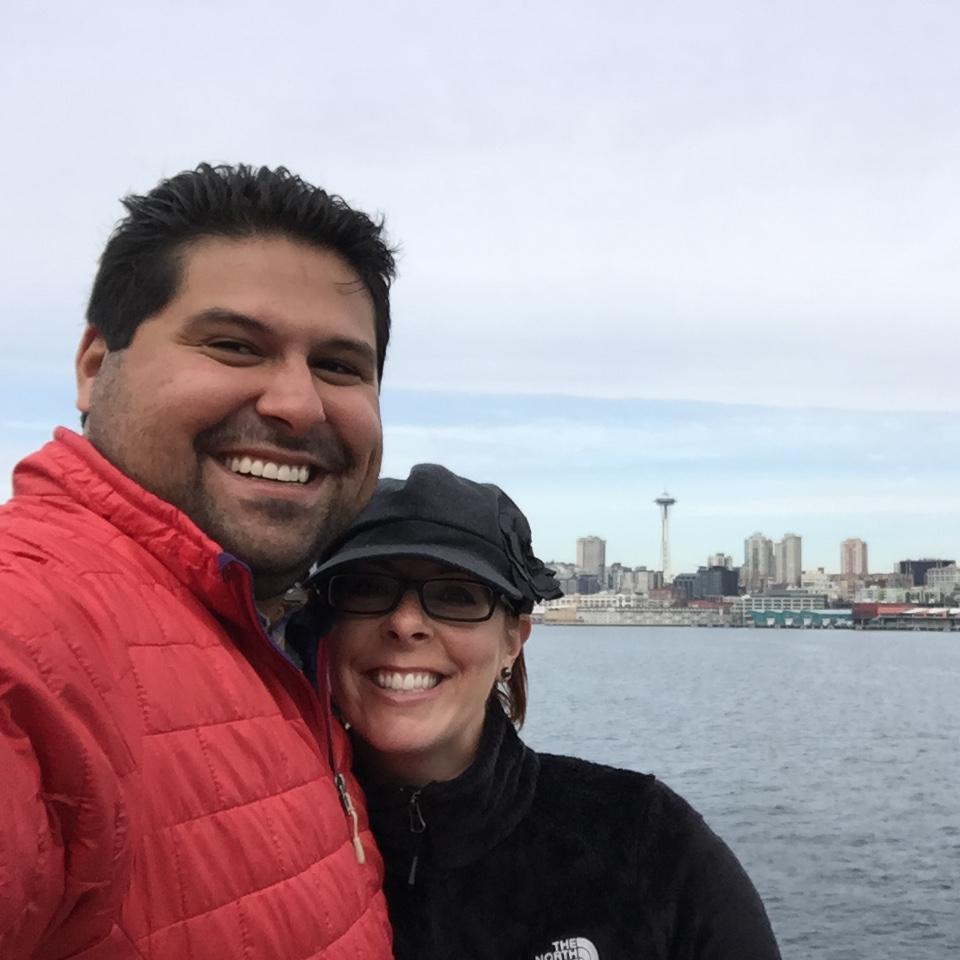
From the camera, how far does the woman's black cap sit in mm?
2416

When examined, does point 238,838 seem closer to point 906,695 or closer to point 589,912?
point 589,912

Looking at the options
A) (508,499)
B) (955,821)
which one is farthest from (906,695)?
(508,499)

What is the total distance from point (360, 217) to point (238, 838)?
1.12m

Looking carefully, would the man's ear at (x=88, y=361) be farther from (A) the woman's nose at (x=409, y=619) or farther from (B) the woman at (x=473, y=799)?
(A) the woman's nose at (x=409, y=619)

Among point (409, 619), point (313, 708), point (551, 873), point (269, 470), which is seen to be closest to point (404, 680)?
point (409, 619)

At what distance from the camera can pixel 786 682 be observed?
194ft

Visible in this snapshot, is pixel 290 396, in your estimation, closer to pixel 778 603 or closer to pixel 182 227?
pixel 182 227

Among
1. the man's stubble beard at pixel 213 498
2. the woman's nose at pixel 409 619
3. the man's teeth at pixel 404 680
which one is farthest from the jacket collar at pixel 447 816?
the man's stubble beard at pixel 213 498

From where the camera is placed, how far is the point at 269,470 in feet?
6.09

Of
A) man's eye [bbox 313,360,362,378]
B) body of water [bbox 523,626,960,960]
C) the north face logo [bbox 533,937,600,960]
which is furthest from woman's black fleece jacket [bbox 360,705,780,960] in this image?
body of water [bbox 523,626,960,960]

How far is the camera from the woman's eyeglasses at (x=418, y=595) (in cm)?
249

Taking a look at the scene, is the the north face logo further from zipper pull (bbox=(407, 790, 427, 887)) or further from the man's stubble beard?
the man's stubble beard

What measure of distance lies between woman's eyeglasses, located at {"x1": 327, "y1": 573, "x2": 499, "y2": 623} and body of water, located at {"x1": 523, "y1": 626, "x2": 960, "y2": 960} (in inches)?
437

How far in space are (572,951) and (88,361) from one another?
5.20 ft
